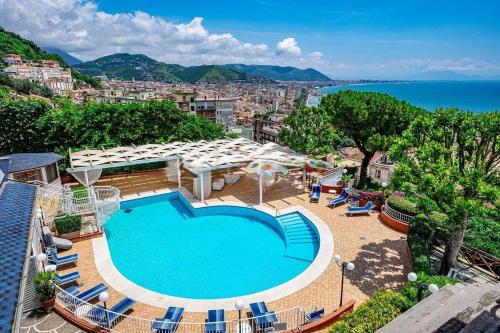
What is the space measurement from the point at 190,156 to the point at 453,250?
52.4ft

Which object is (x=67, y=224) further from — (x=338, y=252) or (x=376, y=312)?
(x=376, y=312)

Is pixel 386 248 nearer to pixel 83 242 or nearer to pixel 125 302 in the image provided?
pixel 125 302

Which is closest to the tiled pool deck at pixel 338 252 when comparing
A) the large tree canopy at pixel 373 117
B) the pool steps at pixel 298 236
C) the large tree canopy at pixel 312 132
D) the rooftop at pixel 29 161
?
the pool steps at pixel 298 236

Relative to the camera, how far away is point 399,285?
11.5 m

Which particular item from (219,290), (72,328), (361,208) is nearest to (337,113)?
(361,208)

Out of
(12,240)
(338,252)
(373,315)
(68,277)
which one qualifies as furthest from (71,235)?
(373,315)

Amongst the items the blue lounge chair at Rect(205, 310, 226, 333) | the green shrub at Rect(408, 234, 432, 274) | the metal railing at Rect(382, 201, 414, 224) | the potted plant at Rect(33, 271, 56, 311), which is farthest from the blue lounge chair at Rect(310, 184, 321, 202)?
the potted plant at Rect(33, 271, 56, 311)

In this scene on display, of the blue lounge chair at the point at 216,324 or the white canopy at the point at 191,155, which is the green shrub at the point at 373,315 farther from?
the white canopy at the point at 191,155

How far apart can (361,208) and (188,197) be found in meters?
11.5

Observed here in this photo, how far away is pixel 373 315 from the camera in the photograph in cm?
802

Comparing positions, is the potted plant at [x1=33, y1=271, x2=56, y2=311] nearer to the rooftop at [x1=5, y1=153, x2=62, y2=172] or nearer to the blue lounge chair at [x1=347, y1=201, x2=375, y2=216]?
the rooftop at [x1=5, y1=153, x2=62, y2=172]

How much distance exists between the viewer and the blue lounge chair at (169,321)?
29.1 feet

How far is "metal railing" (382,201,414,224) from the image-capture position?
1591 cm

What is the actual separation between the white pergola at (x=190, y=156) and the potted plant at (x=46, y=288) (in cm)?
993
